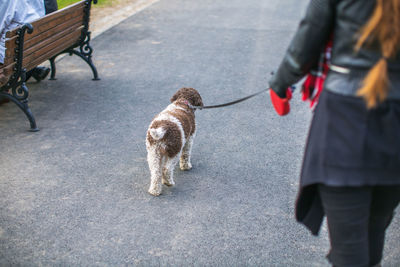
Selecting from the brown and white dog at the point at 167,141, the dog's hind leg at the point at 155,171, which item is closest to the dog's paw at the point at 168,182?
the brown and white dog at the point at 167,141

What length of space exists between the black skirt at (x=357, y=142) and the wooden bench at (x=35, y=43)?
12.2 feet

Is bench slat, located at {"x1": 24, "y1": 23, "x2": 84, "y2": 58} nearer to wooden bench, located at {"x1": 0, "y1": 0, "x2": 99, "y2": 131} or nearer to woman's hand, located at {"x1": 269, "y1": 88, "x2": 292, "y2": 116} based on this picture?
wooden bench, located at {"x1": 0, "y1": 0, "x2": 99, "y2": 131}

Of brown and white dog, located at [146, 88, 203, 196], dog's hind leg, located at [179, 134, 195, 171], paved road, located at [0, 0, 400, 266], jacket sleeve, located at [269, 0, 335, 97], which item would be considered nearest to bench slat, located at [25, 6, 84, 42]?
paved road, located at [0, 0, 400, 266]

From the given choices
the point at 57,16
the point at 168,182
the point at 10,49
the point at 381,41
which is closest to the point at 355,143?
the point at 381,41

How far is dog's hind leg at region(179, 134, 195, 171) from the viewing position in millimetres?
4105

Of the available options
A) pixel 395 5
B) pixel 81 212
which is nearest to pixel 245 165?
pixel 81 212

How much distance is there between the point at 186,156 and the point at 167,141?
554 mm

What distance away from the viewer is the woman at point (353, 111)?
166cm

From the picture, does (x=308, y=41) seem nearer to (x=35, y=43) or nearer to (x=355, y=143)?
(x=355, y=143)

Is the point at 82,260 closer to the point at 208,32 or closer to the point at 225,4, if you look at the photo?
the point at 208,32

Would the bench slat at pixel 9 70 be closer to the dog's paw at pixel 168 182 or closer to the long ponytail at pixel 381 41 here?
the dog's paw at pixel 168 182

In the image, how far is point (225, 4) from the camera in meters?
13.2

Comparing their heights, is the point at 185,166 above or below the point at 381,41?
below

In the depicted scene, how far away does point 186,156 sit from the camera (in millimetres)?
4145
